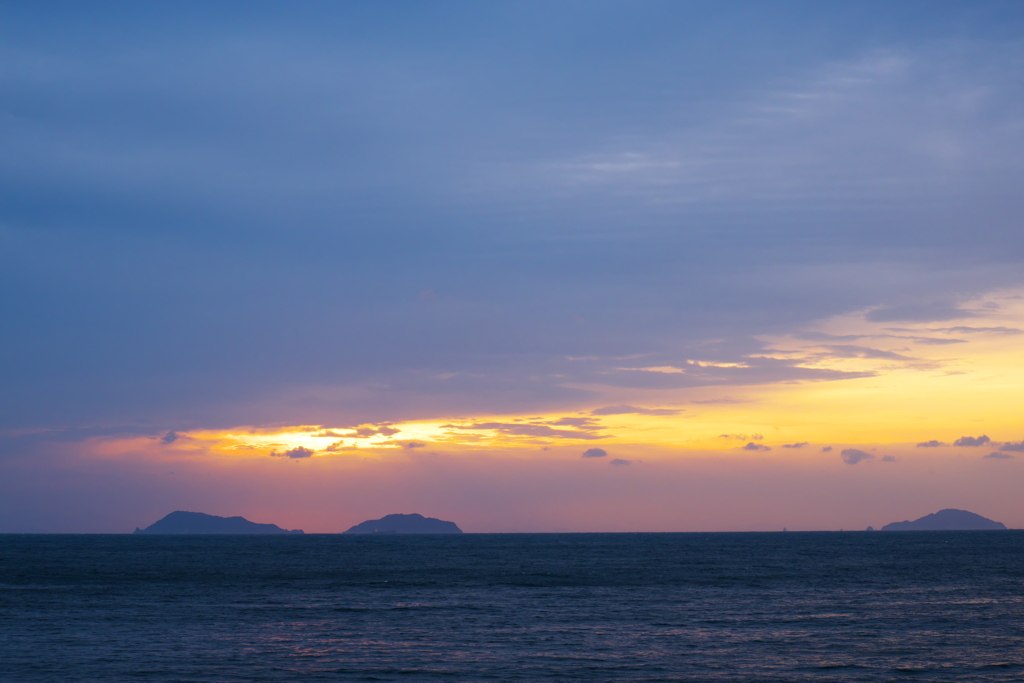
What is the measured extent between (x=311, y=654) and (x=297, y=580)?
48.5 meters

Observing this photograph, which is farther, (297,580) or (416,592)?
(297,580)

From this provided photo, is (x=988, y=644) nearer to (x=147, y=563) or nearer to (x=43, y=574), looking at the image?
(x=43, y=574)

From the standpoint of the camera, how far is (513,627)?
2000 inches

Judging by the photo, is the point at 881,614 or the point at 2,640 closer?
the point at 2,640

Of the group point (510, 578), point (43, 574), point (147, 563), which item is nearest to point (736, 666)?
point (510, 578)

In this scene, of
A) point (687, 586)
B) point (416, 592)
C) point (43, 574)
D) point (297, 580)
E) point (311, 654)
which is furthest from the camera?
point (43, 574)

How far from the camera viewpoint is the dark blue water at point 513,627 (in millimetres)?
37812

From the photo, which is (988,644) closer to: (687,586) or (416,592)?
(687,586)

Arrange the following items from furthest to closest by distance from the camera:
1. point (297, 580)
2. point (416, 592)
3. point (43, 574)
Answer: point (43, 574)
point (297, 580)
point (416, 592)

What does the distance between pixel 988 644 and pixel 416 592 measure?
4610cm

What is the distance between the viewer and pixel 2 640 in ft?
148

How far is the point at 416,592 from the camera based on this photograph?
243 feet

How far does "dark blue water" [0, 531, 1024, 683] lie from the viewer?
124 feet

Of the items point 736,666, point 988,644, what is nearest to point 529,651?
point 736,666
